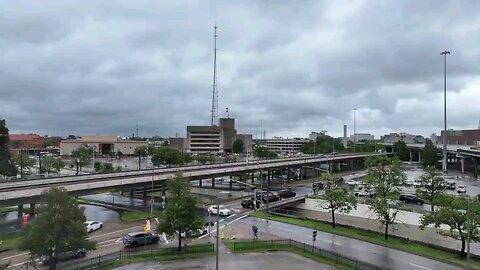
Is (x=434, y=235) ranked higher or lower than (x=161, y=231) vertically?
lower

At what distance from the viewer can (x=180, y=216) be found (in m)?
35.7

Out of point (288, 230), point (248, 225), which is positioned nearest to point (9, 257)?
point (248, 225)

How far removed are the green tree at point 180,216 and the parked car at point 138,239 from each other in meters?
3.75

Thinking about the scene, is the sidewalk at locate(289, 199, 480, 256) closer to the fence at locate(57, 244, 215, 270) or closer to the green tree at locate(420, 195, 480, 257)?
the green tree at locate(420, 195, 480, 257)

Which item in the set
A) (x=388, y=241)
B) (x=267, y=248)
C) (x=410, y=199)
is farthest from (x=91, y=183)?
(x=410, y=199)

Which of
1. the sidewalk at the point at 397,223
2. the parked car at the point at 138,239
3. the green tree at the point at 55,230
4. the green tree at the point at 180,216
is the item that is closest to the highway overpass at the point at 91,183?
the parked car at the point at 138,239

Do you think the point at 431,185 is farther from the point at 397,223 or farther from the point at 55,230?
the point at 55,230

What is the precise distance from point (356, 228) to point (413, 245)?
8.76m

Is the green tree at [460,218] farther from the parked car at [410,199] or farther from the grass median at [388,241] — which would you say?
the parked car at [410,199]

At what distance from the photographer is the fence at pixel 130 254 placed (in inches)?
1218

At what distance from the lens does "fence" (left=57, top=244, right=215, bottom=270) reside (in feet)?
102

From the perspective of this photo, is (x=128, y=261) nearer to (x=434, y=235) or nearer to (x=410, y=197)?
(x=434, y=235)

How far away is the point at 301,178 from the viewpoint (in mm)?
117062

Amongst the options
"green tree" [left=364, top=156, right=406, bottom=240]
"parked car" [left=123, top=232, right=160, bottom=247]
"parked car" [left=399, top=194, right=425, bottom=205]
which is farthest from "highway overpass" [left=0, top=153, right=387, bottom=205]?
"parked car" [left=399, top=194, right=425, bottom=205]
